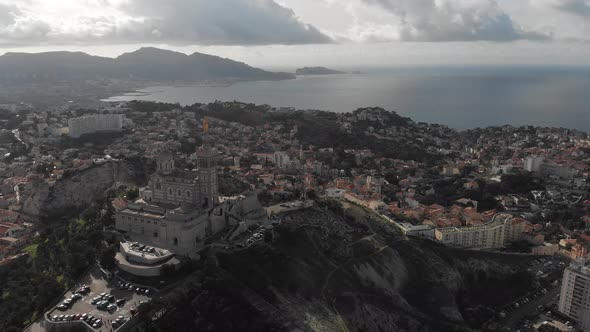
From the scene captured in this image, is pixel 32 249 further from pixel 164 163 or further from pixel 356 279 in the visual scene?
pixel 356 279

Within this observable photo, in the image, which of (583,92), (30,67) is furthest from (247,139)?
(583,92)

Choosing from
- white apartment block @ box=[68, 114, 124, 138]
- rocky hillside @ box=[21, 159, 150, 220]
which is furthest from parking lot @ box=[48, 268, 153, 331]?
white apartment block @ box=[68, 114, 124, 138]

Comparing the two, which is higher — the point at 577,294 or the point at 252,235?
the point at 252,235

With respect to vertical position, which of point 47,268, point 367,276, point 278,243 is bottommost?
point 367,276

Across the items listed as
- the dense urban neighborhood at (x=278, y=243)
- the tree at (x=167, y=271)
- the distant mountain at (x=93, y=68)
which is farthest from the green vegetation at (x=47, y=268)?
the distant mountain at (x=93, y=68)

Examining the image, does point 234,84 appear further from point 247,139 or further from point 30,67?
point 247,139

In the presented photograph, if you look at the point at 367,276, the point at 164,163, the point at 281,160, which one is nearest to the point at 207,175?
the point at 164,163
